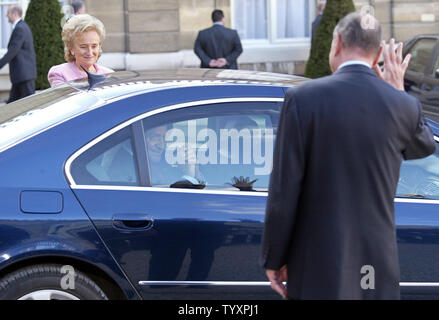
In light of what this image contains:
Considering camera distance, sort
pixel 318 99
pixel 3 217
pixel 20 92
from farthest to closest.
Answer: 1. pixel 20 92
2. pixel 3 217
3. pixel 318 99

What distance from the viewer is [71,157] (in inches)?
157

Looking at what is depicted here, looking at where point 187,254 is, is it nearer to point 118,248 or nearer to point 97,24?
point 118,248

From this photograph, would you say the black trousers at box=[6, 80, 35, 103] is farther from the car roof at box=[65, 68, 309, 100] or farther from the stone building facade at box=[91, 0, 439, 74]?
the car roof at box=[65, 68, 309, 100]

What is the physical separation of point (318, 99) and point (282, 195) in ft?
1.19

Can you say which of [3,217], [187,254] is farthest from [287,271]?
[3,217]

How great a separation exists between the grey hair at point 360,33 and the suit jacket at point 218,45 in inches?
358

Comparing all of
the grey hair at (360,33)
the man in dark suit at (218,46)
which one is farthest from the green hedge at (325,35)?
the grey hair at (360,33)

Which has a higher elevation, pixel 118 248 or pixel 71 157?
pixel 71 157

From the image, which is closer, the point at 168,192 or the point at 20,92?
Result: the point at 168,192

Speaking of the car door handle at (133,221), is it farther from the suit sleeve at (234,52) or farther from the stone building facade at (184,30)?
the stone building facade at (184,30)

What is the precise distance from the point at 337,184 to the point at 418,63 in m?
8.38

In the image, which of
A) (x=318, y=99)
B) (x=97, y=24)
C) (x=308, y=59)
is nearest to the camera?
(x=318, y=99)

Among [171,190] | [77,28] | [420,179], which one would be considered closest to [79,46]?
[77,28]

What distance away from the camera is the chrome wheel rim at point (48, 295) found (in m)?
3.83
